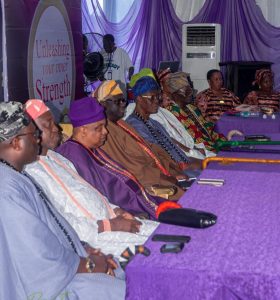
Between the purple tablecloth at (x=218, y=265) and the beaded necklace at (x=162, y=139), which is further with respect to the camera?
the beaded necklace at (x=162, y=139)

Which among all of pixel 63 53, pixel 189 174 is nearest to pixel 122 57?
pixel 63 53

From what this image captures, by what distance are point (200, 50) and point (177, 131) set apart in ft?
15.1

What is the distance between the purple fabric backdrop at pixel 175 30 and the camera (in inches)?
371

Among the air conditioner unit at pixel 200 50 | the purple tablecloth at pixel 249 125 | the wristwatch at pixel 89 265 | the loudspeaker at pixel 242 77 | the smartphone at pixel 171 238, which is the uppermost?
the air conditioner unit at pixel 200 50

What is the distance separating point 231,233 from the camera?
6.29 ft

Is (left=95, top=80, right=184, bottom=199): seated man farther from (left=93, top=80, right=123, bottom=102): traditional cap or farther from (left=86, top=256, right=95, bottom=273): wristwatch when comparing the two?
(left=86, top=256, right=95, bottom=273): wristwatch

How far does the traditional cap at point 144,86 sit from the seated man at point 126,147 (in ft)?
1.29

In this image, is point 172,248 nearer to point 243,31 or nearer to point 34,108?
point 34,108

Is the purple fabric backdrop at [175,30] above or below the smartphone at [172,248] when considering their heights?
above

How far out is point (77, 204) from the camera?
248 centimetres

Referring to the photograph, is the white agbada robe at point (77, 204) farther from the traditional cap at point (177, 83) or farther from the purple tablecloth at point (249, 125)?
the purple tablecloth at point (249, 125)

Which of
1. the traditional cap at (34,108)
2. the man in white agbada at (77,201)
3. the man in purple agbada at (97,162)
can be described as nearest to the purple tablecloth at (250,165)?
the man in purple agbada at (97,162)

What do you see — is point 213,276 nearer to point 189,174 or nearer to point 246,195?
point 246,195

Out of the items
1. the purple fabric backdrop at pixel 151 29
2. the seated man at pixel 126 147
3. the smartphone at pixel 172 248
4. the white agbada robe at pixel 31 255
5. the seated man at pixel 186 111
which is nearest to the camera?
the smartphone at pixel 172 248
